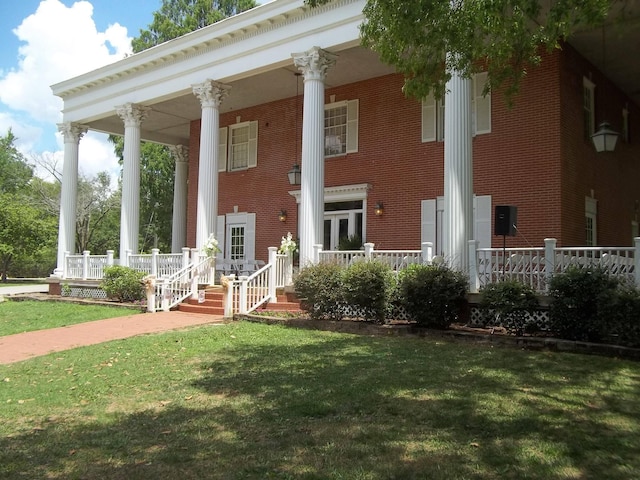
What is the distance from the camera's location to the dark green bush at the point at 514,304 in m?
9.45

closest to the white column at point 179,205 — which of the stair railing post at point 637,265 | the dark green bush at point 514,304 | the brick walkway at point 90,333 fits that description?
the brick walkway at point 90,333

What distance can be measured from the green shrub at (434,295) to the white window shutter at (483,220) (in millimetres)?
3981

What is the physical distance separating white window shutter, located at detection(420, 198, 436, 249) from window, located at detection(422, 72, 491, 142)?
5.94 feet

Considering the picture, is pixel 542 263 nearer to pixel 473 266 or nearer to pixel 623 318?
pixel 473 266

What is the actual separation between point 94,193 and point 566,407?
44987 mm

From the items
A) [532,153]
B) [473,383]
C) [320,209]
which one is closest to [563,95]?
[532,153]

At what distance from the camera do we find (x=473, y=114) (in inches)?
579

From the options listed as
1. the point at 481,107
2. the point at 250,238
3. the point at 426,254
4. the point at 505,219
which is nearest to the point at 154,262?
the point at 250,238

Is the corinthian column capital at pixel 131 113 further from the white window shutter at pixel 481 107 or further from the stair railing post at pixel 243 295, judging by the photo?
A: the white window shutter at pixel 481 107

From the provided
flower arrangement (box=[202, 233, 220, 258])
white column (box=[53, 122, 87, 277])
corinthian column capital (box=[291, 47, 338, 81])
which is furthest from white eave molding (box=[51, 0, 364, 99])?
flower arrangement (box=[202, 233, 220, 258])

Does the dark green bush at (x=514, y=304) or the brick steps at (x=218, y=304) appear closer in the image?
the dark green bush at (x=514, y=304)

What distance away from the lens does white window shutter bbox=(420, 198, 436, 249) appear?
15.3 m

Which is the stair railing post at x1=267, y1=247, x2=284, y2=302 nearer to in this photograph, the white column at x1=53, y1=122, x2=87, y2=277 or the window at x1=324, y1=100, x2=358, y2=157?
the window at x1=324, y1=100, x2=358, y2=157

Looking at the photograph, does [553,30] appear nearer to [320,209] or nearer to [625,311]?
[625,311]
